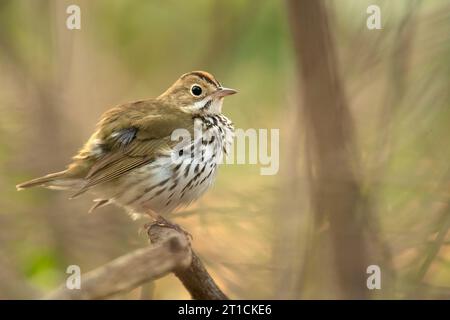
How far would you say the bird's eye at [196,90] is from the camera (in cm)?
521

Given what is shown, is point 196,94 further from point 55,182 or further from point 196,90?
point 55,182

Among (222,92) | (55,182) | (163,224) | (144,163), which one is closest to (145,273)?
(163,224)

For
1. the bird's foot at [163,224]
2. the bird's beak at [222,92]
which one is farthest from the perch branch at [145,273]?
the bird's beak at [222,92]

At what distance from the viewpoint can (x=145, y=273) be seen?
2.80 metres

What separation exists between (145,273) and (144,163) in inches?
83.9

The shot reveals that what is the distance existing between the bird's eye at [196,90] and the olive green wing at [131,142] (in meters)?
0.29

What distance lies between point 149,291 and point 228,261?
67 cm

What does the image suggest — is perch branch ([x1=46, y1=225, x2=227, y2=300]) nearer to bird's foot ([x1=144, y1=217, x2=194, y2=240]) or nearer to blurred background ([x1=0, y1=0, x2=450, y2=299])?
blurred background ([x1=0, y1=0, x2=450, y2=299])

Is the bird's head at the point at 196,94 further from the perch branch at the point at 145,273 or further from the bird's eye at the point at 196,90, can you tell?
the perch branch at the point at 145,273

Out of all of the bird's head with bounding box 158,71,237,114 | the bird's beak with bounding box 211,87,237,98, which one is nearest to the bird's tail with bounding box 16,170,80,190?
the bird's head with bounding box 158,71,237,114

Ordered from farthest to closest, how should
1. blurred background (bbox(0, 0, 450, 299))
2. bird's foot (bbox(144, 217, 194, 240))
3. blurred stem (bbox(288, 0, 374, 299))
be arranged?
bird's foot (bbox(144, 217, 194, 240)), blurred background (bbox(0, 0, 450, 299)), blurred stem (bbox(288, 0, 374, 299))

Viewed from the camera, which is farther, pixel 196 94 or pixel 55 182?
pixel 196 94

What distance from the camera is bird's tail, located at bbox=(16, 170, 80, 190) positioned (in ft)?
15.8

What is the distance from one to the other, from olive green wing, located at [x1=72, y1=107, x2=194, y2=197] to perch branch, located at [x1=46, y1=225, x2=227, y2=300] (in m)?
1.45
